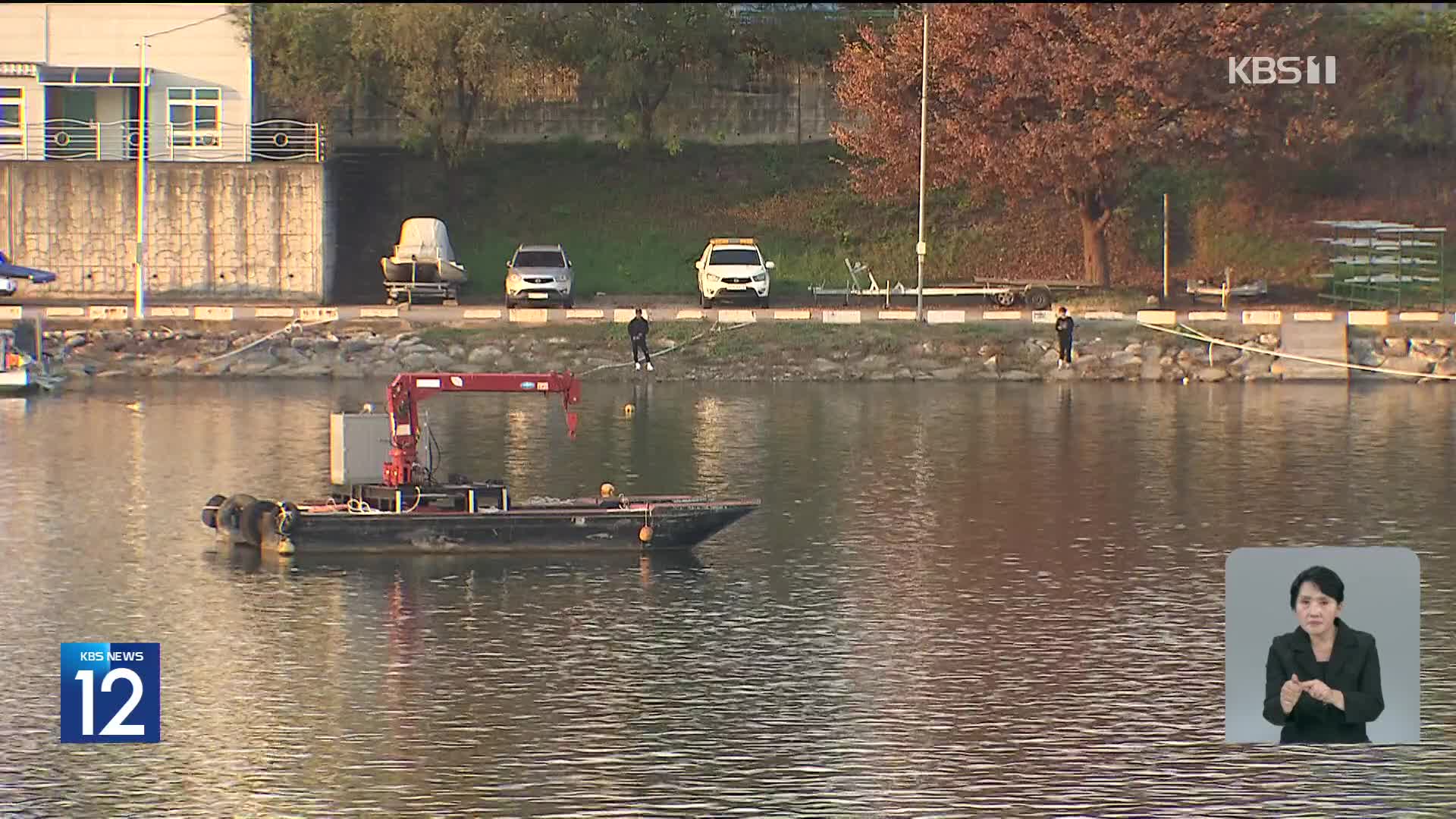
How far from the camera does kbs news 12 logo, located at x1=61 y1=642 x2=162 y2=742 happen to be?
910 inches

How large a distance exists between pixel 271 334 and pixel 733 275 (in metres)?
13.6

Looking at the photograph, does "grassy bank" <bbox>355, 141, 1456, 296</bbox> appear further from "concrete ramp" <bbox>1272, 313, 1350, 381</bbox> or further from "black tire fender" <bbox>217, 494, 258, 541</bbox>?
"black tire fender" <bbox>217, 494, 258, 541</bbox>

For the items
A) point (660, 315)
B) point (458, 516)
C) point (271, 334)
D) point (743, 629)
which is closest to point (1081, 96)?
point (660, 315)

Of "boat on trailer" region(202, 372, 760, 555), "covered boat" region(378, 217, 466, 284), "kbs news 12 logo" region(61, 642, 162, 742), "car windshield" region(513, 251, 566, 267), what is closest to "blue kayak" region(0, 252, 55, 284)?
"covered boat" region(378, 217, 466, 284)

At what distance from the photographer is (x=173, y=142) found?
248ft

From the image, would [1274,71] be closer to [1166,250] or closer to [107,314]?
[1166,250]

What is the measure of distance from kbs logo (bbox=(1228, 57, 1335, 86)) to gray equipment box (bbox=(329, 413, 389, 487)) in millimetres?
41082

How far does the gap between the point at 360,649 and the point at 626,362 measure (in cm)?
3601

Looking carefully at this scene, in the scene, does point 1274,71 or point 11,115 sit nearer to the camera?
point 1274,71

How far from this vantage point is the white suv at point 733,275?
69.7 meters

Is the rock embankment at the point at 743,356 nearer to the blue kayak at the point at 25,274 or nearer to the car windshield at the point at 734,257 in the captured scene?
the blue kayak at the point at 25,274

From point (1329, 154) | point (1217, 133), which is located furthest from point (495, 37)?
point (1329, 154)

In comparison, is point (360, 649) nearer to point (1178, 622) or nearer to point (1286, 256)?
point (1178, 622)

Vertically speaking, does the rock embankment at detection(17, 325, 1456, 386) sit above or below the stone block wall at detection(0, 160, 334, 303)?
below
